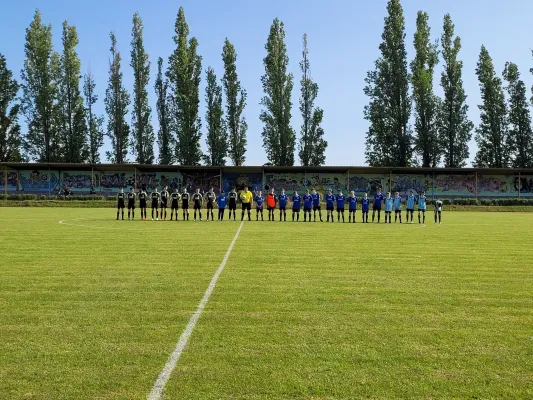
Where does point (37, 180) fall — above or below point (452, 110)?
below

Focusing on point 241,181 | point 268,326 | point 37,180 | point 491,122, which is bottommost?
point 268,326

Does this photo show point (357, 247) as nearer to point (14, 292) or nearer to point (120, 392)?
point (14, 292)

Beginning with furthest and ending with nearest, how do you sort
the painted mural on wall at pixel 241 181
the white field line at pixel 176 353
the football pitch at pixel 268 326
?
the painted mural on wall at pixel 241 181 → the football pitch at pixel 268 326 → the white field line at pixel 176 353

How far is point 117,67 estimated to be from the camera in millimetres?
56469

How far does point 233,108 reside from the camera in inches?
2215

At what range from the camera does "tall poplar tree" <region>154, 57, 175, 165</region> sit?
56.5m

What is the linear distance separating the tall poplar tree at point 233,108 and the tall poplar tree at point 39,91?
18.6 m

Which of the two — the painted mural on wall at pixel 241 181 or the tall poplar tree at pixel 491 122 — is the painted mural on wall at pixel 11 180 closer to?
the painted mural on wall at pixel 241 181

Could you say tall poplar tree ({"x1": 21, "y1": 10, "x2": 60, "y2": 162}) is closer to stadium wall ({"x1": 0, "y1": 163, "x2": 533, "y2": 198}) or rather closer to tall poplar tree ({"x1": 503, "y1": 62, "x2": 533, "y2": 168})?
stadium wall ({"x1": 0, "y1": 163, "x2": 533, "y2": 198})

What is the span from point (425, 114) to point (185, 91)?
25.7 metres

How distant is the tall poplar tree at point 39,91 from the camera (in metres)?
53.8

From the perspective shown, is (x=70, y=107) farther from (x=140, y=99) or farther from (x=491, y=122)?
(x=491, y=122)

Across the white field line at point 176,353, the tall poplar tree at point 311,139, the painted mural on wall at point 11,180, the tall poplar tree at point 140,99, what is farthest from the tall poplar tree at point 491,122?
the white field line at point 176,353

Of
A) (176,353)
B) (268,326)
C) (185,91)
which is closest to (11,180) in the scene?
(185,91)
